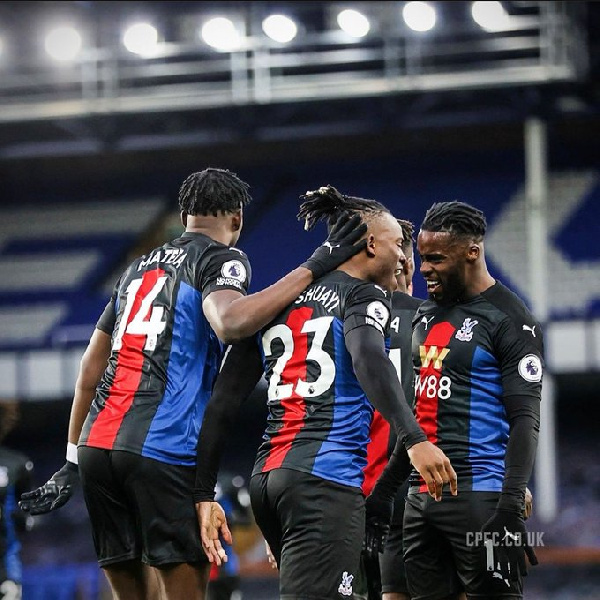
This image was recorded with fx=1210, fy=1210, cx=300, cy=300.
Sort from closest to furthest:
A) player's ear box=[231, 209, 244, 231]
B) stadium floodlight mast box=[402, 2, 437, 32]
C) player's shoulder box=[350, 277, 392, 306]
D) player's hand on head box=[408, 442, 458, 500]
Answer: player's hand on head box=[408, 442, 458, 500] < player's shoulder box=[350, 277, 392, 306] < player's ear box=[231, 209, 244, 231] < stadium floodlight mast box=[402, 2, 437, 32]

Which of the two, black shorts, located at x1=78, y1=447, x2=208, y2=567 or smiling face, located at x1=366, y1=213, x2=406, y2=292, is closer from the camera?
smiling face, located at x1=366, y1=213, x2=406, y2=292

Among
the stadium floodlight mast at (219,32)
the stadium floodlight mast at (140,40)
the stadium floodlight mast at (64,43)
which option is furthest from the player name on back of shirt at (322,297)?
the stadium floodlight mast at (64,43)

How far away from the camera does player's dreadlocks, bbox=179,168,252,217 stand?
5.24 metres

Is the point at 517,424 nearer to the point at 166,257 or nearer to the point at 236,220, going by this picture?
the point at 236,220

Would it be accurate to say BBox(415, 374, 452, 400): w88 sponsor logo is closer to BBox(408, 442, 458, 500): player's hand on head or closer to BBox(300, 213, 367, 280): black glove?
BBox(300, 213, 367, 280): black glove

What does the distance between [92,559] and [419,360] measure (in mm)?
15701

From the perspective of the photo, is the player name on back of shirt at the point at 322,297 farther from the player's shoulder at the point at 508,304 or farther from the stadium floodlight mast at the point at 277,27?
the stadium floodlight mast at the point at 277,27

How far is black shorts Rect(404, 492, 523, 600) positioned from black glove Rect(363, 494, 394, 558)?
0.23m

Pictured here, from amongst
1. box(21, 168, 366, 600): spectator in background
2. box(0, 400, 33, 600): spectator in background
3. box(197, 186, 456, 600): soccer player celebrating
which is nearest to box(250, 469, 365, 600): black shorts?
box(197, 186, 456, 600): soccer player celebrating

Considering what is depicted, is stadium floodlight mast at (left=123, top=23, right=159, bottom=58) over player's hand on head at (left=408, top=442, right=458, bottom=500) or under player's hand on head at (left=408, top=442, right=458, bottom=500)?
over

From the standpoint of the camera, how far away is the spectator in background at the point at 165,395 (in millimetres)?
4883

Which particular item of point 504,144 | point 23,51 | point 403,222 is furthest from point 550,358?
point 403,222

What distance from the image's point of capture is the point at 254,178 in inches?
917

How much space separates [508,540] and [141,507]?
1472 mm
